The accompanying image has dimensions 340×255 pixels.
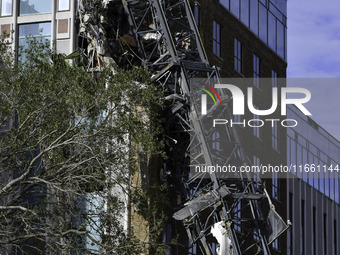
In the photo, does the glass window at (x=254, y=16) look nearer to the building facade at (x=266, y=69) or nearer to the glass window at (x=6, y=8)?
the building facade at (x=266, y=69)

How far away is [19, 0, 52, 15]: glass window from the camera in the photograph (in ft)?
149

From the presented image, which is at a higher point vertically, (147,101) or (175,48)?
(175,48)

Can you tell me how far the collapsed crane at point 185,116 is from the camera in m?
40.8

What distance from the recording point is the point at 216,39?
5647 centimetres

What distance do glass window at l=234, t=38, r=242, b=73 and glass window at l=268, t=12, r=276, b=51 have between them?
543 centimetres

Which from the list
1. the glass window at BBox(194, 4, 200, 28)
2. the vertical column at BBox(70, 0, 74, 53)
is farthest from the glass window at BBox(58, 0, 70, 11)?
the glass window at BBox(194, 4, 200, 28)

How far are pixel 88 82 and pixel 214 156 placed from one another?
996 cm

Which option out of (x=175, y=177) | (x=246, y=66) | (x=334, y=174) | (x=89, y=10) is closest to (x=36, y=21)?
(x=89, y=10)

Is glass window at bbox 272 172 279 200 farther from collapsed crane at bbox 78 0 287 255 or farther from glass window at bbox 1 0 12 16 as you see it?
glass window at bbox 1 0 12 16

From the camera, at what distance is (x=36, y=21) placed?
149 feet

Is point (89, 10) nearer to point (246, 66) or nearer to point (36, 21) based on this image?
point (36, 21)

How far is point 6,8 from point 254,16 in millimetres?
20443

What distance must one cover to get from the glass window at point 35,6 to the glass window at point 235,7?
16.0 m

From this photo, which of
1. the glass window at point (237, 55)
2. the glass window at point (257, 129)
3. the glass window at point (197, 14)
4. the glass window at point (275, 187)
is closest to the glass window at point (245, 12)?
the glass window at point (237, 55)
